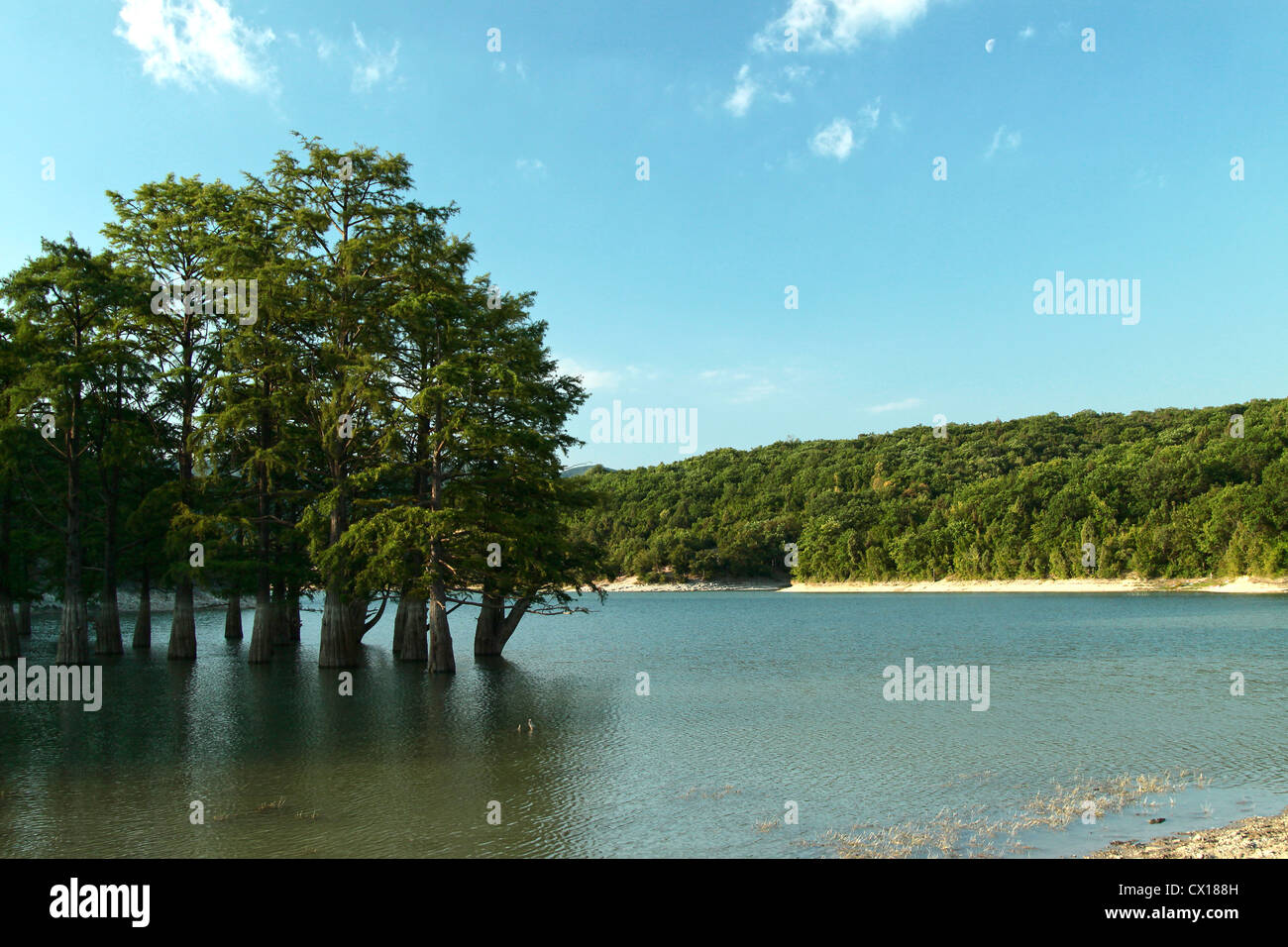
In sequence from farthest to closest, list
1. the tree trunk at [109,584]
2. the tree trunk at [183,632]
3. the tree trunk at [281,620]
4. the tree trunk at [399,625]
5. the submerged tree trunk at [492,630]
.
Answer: the tree trunk at [281,620]
the submerged tree trunk at [492,630]
the tree trunk at [399,625]
the tree trunk at [183,632]
the tree trunk at [109,584]

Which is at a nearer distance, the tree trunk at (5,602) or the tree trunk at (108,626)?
the tree trunk at (5,602)

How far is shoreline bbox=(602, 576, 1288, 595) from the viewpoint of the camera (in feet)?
349

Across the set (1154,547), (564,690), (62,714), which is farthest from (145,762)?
(1154,547)

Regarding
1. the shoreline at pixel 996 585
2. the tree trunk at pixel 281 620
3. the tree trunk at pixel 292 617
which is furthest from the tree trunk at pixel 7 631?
the shoreline at pixel 996 585

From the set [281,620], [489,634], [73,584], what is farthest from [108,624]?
[489,634]

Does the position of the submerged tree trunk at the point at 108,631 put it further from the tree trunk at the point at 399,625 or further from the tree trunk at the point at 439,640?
the tree trunk at the point at 439,640

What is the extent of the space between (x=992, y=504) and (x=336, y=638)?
12248 cm

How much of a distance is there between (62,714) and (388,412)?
14.7 m

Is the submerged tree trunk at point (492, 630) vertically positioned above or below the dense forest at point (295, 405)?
below

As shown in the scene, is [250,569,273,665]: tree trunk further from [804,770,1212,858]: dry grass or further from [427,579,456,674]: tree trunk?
[804,770,1212,858]: dry grass

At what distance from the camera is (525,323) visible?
39.9 m

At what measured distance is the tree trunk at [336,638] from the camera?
1433 inches

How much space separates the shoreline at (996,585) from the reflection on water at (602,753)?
76.5 meters
